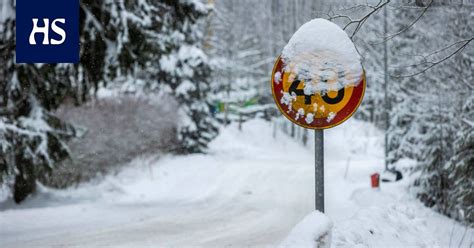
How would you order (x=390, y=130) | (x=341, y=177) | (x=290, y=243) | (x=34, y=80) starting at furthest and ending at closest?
(x=341, y=177) → (x=390, y=130) → (x=34, y=80) → (x=290, y=243)

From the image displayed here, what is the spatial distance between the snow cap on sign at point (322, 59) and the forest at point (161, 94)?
2.07 ft

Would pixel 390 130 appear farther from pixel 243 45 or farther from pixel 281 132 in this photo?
pixel 243 45

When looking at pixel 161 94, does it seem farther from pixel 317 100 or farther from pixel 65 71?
pixel 317 100

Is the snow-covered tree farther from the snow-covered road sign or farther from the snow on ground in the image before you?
the snow-covered road sign

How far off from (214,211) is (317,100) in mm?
9497

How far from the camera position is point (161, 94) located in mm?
26562

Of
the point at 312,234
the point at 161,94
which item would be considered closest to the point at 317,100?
the point at 312,234

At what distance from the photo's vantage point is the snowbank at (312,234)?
5109 millimetres

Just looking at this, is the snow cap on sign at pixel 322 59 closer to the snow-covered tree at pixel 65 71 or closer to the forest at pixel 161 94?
the forest at pixel 161 94

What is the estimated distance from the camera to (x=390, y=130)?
23.2 meters

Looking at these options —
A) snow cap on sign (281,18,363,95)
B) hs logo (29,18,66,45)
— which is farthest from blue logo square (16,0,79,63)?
snow cap on sign (281,18,363,95)

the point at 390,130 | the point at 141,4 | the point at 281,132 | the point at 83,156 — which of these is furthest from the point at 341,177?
the point at 281,132

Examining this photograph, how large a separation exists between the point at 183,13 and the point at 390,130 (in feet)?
40.0

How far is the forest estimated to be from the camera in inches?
450
